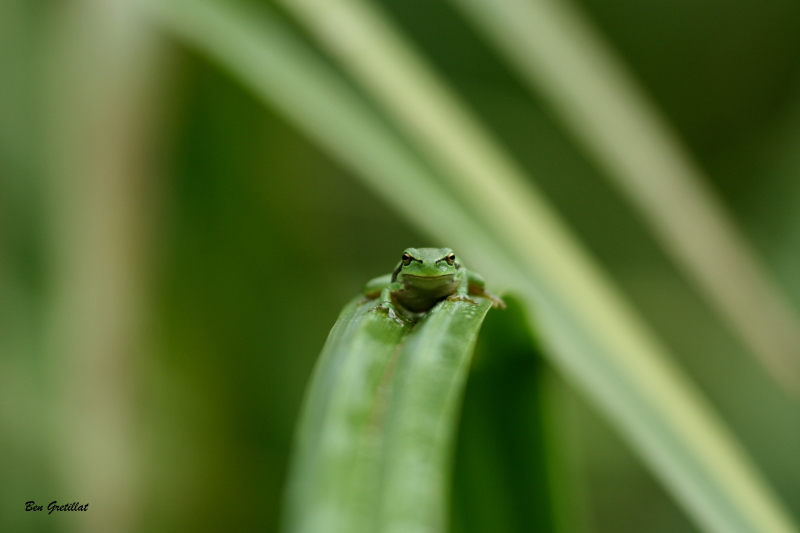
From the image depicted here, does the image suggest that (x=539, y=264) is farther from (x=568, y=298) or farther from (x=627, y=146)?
(x=627, y=146)

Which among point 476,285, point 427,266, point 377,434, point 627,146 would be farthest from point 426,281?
point 377,434

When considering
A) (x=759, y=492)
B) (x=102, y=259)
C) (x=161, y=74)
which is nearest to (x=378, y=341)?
(x=759, y=492)

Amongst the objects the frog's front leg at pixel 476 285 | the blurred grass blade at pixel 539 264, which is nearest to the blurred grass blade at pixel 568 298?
the blurred grass blade at pixel 539 264

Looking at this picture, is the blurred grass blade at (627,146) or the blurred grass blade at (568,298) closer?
the blurred grass blade at (568,298)

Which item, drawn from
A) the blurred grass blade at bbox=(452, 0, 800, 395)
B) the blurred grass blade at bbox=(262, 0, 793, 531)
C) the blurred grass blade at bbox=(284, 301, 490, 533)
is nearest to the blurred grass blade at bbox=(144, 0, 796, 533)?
the blurred grass blade at bbox=(262, 0, 793, 531)

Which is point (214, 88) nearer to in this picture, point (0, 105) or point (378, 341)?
point (0, 105)

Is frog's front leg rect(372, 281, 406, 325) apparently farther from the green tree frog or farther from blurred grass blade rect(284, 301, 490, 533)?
blurred grass blade rect(284, 301, 490, 533)

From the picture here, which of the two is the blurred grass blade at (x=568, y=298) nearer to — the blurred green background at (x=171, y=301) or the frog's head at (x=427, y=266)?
the blurred green background at (x=171, y=301)
